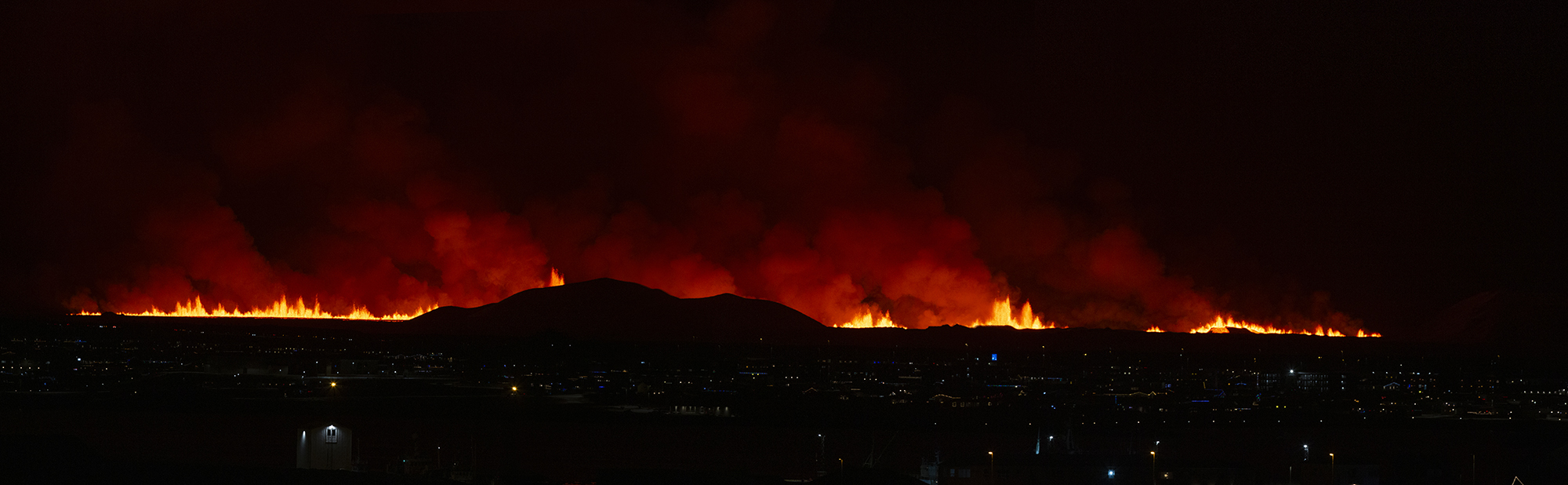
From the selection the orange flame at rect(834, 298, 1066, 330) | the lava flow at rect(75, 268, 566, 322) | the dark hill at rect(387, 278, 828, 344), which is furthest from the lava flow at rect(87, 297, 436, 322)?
the orange flame at rect(834, 298, 1066, 330)

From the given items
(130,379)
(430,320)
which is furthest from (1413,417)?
(130,379)

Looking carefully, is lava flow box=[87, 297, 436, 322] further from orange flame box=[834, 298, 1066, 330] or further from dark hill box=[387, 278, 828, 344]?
orange flame box=[834, 298, 1066, 330]

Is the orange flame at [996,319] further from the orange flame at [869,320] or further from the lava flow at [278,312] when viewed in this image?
the lava flow at [278,312]

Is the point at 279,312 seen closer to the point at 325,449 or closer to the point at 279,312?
the point at 279,312

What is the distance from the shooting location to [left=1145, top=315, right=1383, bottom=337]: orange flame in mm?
71000

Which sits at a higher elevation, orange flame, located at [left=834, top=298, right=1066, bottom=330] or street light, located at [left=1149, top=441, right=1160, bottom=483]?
orange flame, located at [left=834, top=298, right=1066, bottom=330]

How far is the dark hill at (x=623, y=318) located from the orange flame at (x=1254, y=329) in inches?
841

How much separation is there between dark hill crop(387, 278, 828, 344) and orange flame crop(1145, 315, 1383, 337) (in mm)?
21368

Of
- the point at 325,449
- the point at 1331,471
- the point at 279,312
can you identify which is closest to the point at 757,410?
the point at 325,449

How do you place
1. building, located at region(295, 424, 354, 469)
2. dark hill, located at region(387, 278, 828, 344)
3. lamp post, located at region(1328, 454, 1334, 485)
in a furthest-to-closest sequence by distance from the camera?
dark hill, located at region(387, 278, 828, 344) → building, located at region(295, 424, 354, 469) → lamp post, located at region(1328, 454, 1334, 485)

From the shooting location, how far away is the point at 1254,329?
72.6 metres

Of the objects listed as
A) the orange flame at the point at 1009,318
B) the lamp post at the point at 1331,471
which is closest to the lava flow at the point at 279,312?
the orange flame at the point at 1009,318

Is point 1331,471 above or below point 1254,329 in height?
below

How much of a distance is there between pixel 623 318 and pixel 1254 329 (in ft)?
115
